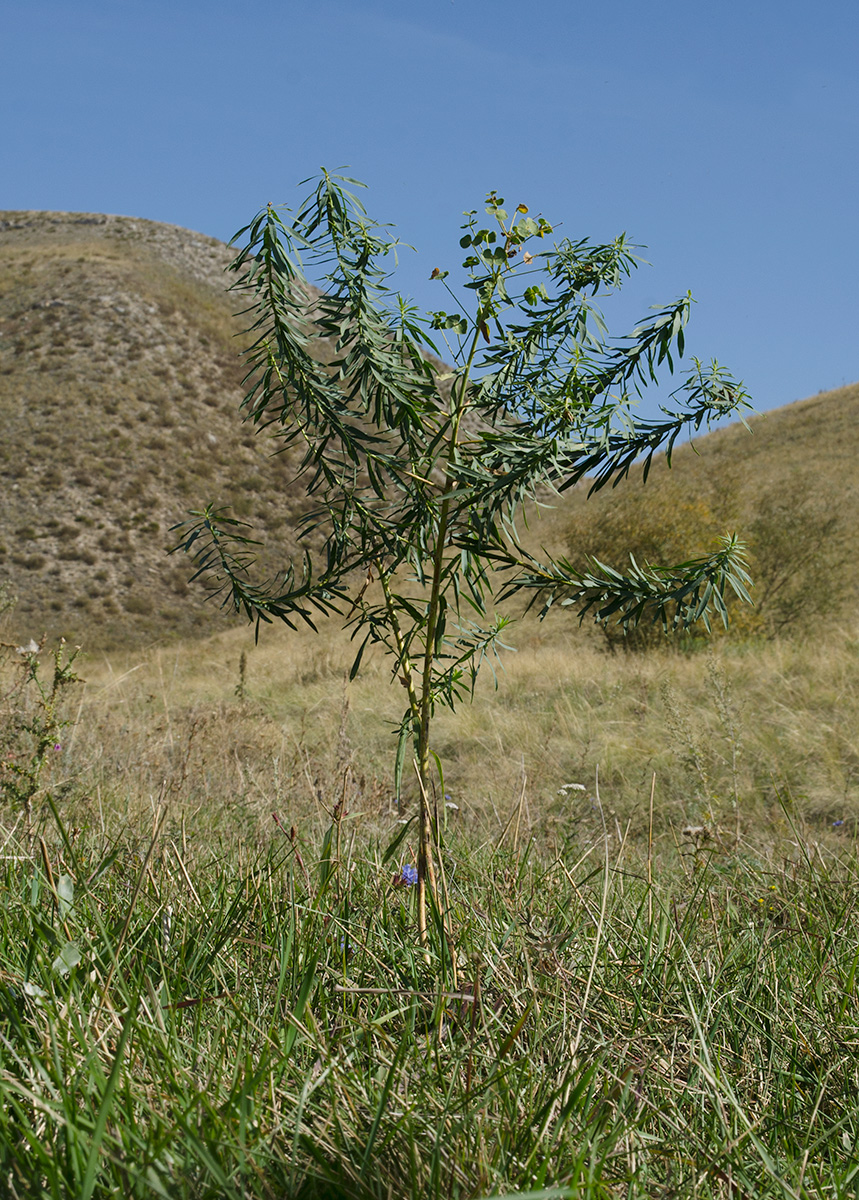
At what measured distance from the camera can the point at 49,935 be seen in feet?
5.45

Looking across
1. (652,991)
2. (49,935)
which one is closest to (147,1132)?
(49,935)

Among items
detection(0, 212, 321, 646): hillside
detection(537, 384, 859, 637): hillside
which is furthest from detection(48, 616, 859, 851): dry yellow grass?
detection(0, 212, 321, 646): hillside

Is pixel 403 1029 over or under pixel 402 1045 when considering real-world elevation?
under

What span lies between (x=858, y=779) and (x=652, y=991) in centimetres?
554

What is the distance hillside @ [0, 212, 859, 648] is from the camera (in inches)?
620

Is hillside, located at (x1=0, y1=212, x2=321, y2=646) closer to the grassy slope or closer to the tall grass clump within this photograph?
the grassy slope

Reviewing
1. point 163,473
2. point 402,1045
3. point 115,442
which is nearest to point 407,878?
point 402,1045

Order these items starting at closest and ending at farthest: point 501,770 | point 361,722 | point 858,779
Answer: point 858,779 < point 501,770 < point 361,722

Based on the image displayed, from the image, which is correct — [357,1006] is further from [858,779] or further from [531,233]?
[858,779]

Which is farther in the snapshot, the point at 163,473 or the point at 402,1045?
the point at 163,473

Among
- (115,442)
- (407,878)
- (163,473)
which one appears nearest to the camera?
(407,878)

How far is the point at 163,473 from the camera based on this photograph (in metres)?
32.0

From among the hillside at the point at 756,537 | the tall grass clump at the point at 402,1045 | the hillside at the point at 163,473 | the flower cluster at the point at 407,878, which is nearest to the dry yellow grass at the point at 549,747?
the flower cluster at the point at 407,878

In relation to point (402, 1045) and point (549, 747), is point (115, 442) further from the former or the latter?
point (402, 1045)
